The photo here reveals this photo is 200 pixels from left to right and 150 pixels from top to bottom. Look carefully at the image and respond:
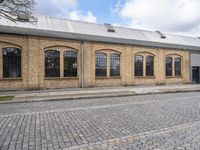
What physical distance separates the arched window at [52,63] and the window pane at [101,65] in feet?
15.1

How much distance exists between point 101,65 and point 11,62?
31.8 ft

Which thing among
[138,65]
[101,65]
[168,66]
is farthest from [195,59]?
[101,65]

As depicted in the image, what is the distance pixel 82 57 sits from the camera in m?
22.6

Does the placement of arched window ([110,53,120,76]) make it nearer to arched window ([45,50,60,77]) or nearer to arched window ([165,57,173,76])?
arched window ([45,50,60,77])

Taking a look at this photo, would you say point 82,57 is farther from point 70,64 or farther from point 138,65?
point 138,65

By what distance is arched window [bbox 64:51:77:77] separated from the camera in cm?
2209

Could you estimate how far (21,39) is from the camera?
65.0 feet

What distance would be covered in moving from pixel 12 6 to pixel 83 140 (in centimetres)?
1183

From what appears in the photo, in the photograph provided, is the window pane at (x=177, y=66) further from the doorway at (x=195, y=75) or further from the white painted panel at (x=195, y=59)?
the doorway at (x=195, y=75)

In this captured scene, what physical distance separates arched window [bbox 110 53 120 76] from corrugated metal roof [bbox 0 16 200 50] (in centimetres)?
179

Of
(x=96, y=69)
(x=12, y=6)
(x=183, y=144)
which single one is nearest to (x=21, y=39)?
(x=12, y=6)

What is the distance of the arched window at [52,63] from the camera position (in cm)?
2109

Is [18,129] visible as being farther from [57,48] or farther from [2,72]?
[57,48]

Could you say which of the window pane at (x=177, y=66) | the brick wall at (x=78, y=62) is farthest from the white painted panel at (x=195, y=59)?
the brick wall at (x=78, y=62)
